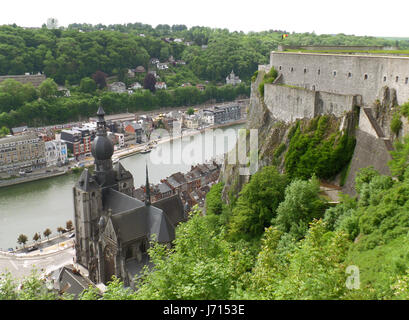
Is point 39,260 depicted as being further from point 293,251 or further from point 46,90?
point 46,90

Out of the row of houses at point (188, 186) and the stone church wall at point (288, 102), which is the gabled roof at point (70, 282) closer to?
the row of houses at point (188, 186)

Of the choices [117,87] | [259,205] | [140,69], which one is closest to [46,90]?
[117,87]

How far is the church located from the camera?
20656mm

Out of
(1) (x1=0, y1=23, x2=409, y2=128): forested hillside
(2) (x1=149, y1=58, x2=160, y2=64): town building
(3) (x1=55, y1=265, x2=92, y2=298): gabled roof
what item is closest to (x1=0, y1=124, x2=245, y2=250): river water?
(3) (x1=55, y1=265, x2=92, y2=298): gabled roof

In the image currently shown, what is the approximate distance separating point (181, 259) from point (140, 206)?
40.5 ft

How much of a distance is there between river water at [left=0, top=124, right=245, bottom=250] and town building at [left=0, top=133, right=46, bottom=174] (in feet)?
12.8

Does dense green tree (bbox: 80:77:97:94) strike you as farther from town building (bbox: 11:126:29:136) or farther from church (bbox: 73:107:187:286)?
church (bbox: 73:107:187:286)

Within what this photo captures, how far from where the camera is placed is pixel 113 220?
20766 mm

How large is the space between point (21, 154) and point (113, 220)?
31.5 metres

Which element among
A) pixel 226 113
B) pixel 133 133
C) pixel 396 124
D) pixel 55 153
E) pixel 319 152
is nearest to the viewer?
pixel 396 124
